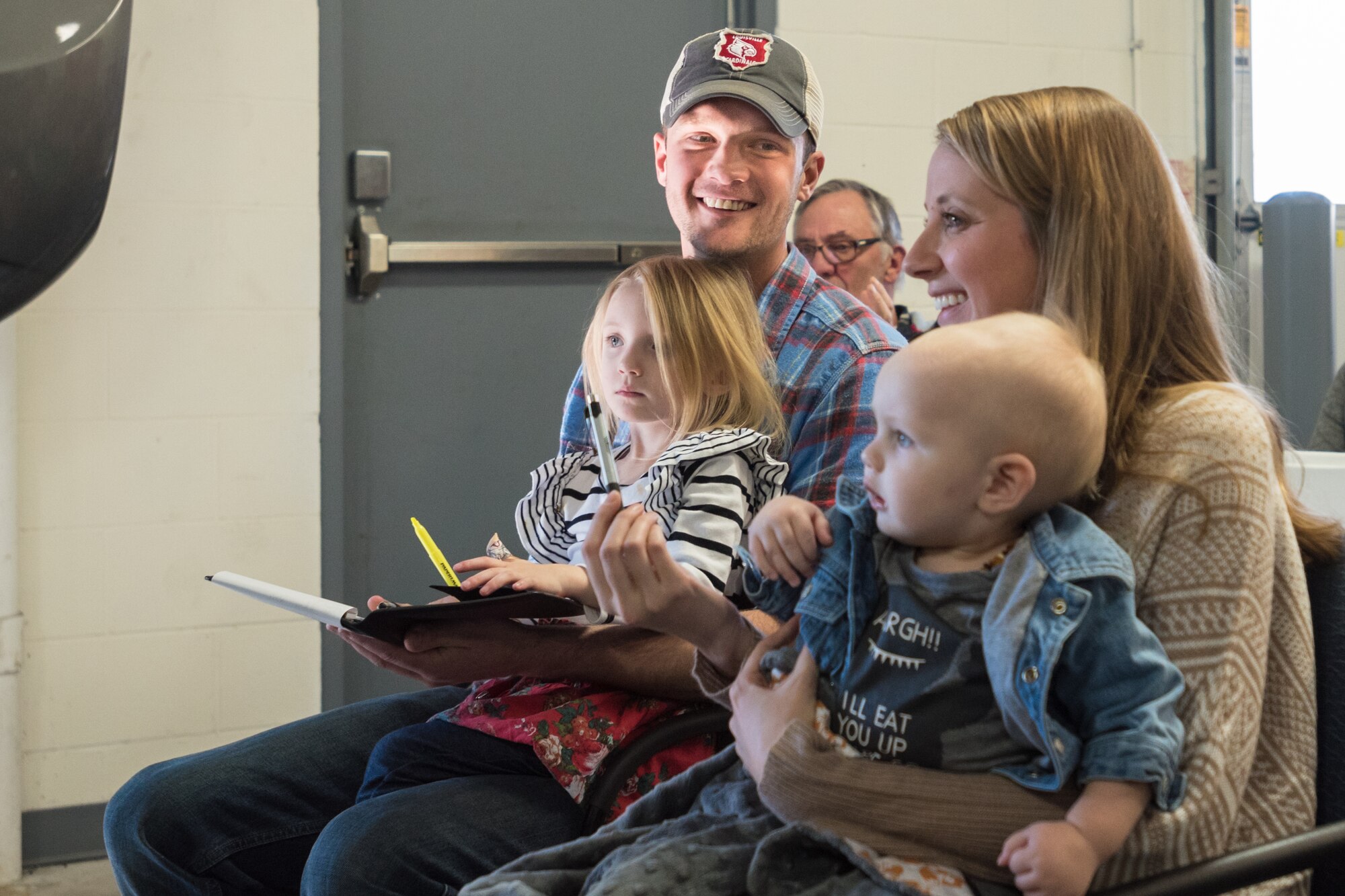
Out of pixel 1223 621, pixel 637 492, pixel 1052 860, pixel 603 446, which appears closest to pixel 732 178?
pixel 637 492

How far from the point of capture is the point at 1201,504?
3.37ft

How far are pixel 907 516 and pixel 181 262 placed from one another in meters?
2.15

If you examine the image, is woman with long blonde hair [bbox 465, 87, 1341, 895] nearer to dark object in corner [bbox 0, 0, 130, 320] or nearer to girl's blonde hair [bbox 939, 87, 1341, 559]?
girl's blonde hair [bbox 939, 87, 1341, 559]

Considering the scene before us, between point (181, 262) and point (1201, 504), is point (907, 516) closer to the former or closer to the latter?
point (1201, 504)

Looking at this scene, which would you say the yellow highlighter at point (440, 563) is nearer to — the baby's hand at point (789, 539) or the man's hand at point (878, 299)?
the baby's hand at point (789, 539)

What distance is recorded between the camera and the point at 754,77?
1.71m

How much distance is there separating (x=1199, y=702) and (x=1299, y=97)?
322cm

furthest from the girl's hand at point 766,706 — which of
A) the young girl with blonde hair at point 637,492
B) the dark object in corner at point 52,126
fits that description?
the dark object in corner at point 52,126

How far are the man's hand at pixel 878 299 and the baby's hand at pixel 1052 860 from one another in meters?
2.07

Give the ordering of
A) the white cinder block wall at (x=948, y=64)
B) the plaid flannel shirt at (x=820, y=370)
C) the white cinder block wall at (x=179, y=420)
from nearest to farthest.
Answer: the plaid flannel shirt at (x=820, y=370) → the white cinder block wall at (x=179, y=420) → the white cinder block wall at (x=948, y=64)

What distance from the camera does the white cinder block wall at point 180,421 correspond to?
2.65m

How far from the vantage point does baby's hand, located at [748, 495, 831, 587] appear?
3.67 ft

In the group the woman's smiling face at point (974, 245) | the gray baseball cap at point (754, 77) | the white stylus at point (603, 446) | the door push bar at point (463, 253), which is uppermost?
the gray baseball cap at point (754, 77)

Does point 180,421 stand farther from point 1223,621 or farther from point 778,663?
point 1223,621
